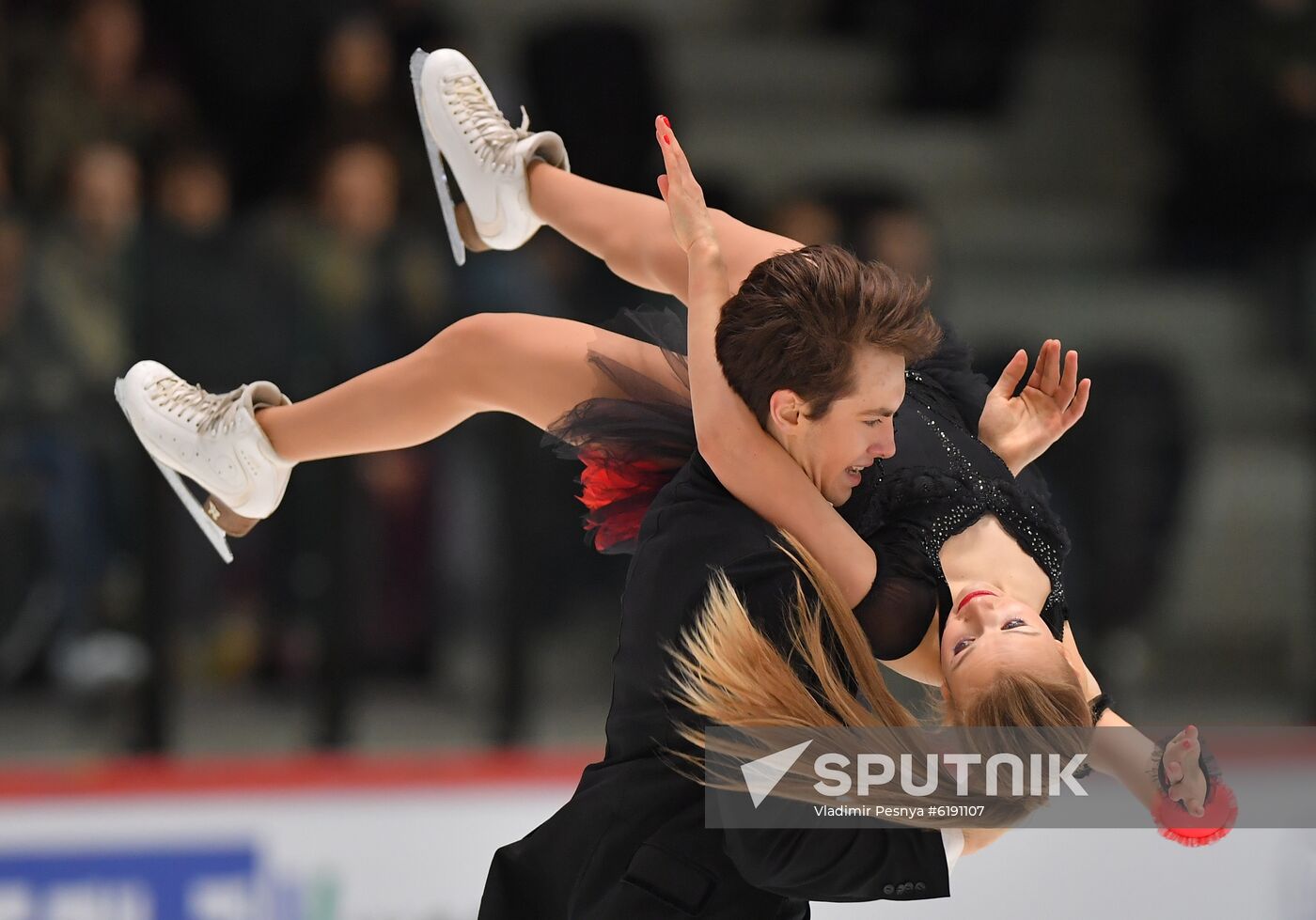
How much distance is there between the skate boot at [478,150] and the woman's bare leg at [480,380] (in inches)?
11.8

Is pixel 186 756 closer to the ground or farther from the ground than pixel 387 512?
closer to the ground

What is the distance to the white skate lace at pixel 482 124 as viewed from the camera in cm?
312

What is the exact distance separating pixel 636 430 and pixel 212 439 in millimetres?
769

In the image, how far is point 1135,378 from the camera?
4961 mm

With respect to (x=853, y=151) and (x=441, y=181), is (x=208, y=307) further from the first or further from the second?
(x=853, y=151)

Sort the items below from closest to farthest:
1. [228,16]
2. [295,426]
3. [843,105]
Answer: [295,426]
[228,16]
[843,105]

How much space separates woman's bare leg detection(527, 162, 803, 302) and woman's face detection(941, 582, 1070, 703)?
64cm

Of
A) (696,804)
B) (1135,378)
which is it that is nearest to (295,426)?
(696,804)

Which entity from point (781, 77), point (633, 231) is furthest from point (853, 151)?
point (633, 231)

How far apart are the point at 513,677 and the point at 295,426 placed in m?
1.59

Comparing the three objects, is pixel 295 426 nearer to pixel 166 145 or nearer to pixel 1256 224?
pixel 166 145

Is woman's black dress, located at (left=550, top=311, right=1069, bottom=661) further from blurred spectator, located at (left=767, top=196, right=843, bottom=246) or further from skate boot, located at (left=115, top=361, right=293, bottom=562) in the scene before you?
blurred spectator, located at (left=767, top=196, right=843, bottom=246)

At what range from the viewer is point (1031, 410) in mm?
2863

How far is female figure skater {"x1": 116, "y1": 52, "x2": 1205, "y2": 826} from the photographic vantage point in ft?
7.93
